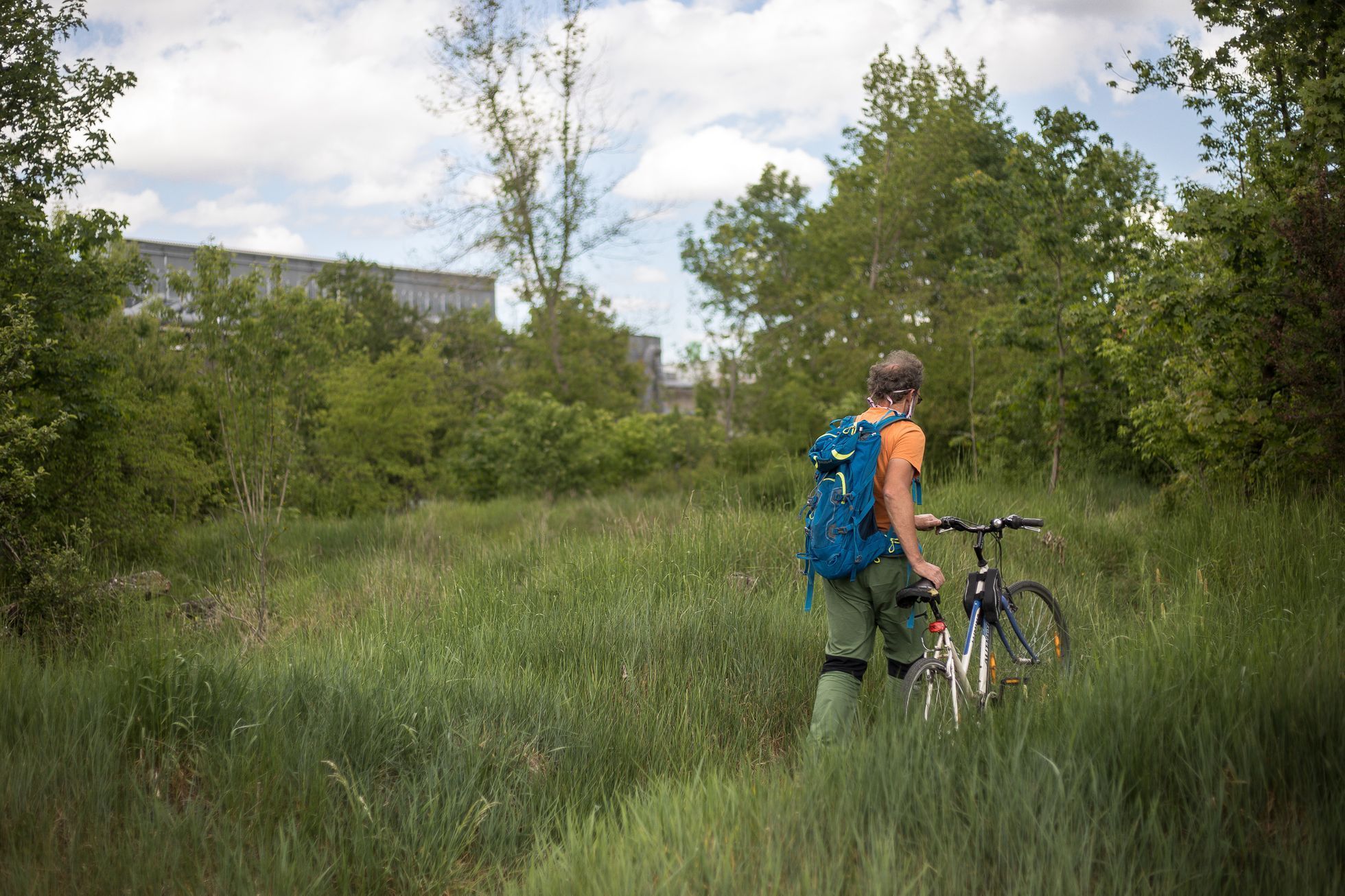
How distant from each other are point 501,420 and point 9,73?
13.4 meters

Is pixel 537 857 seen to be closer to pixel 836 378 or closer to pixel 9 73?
pixel 9 73

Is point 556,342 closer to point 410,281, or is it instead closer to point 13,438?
point 410,281

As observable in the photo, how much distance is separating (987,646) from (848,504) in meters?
1.08

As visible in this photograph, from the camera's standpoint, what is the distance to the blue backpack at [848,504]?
15.3 feet

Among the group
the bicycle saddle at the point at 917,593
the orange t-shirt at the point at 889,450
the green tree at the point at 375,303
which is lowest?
Answer: the bicycle saddle at the point at 917,593

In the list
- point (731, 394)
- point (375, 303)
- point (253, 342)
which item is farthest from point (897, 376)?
point (375, 303)

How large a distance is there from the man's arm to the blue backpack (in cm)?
8

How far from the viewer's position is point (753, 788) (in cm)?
420

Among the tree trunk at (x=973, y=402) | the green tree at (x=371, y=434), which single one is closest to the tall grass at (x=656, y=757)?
the tree trunk at (x=973, y=402)

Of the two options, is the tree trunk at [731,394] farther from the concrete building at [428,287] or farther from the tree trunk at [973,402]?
the tree trunk at [973,402]

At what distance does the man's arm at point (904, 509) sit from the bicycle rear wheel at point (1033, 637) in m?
0.80

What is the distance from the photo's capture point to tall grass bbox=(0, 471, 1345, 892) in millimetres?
3389

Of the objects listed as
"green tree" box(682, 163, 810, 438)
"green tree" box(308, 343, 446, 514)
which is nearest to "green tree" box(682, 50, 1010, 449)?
"green tree" box(682, 163, 810, 438)

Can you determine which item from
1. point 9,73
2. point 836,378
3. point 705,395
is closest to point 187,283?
point 9,73
